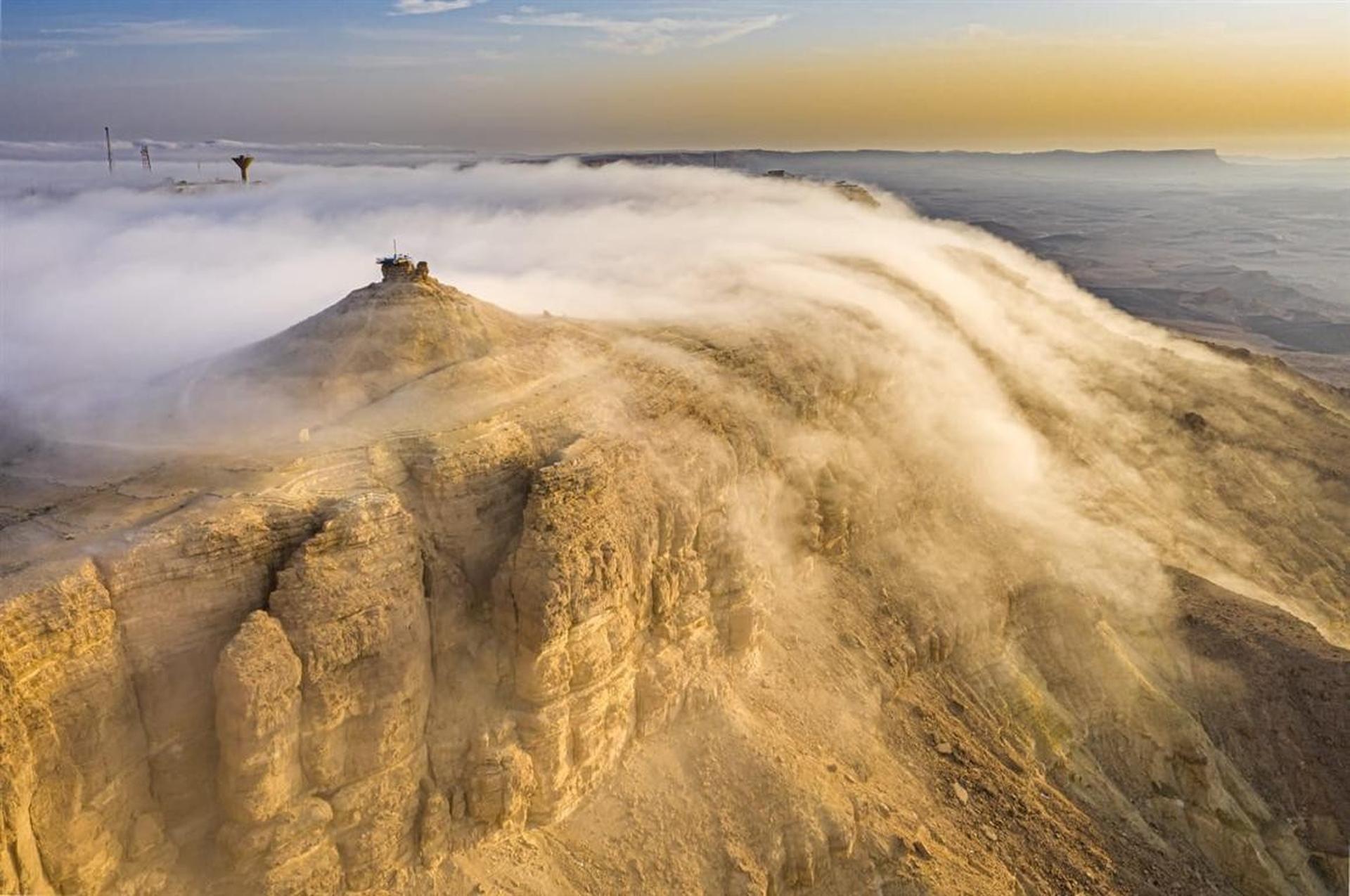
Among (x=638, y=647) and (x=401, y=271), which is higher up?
(x=401, y=271)

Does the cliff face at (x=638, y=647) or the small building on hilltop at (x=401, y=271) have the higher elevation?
the small building on hilltop at (x=401, y=271)

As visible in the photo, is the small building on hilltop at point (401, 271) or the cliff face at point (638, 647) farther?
the small building on hilltop at point (401, 271)

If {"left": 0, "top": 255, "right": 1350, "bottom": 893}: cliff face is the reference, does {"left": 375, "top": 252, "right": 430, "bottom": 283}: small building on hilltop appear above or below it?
above

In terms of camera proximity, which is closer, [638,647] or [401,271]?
[638,647]

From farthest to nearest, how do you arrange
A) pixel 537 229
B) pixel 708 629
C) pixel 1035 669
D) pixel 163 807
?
1. pixel 537 229
2. pixel 1035 669
3. pixel 708 629
4. pixel 163 807

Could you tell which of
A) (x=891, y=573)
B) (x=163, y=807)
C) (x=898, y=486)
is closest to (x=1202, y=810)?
(x=891, y=573)

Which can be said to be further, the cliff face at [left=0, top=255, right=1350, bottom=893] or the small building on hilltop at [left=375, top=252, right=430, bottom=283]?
the small building on hilltop at [left=375, top=252, right=430, bottom=283]

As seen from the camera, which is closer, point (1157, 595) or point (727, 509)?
point (727, 509)

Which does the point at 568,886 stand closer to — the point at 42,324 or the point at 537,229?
the point at 42,324
